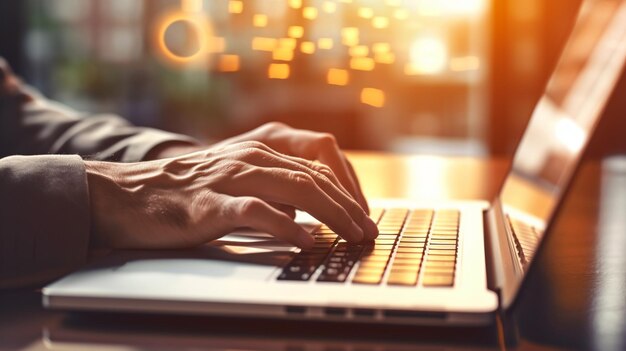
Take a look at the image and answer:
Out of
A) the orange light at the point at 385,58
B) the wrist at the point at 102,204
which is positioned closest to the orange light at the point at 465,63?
the orange light at the point at 385,58

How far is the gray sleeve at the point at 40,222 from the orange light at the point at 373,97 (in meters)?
4.64

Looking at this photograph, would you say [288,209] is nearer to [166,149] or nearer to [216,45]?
[166,149]

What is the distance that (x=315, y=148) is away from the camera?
91 centimetres

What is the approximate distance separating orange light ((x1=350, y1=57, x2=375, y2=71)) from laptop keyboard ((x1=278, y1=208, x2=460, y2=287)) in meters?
3.01

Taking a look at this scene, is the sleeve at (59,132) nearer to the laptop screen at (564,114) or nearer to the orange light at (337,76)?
the laptop screen at (564,114)

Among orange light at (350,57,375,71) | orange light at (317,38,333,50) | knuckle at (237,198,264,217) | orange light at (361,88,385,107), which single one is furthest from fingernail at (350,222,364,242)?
orange light at (361,88,385,107)

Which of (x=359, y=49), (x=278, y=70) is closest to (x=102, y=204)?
(x=359, y=49)

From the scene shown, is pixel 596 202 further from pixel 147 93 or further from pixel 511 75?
pixel 147 93

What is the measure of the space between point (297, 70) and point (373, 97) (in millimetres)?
613

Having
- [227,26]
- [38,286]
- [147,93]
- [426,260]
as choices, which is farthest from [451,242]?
[147,93]

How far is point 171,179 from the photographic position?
70 cm

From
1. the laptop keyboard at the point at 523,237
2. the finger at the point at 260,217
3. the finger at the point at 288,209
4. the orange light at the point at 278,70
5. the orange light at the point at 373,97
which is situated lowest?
the orange light at the point at 373,97

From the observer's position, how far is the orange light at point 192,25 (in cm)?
537

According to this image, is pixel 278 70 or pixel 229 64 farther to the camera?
pixel 229 64
